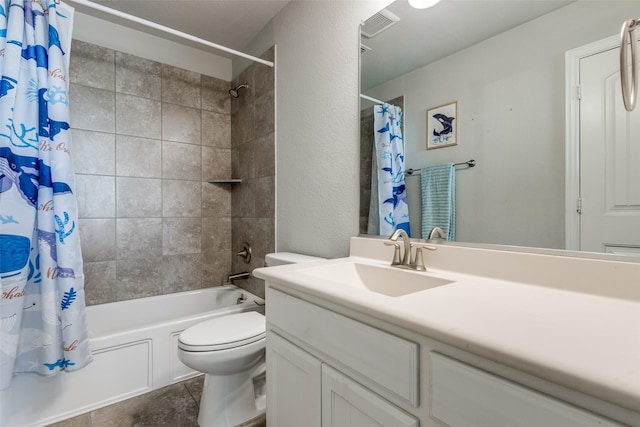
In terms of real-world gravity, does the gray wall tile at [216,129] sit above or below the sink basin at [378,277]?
above

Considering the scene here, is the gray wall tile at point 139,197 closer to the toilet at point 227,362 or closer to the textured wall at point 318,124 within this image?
the textured wall at point 318,124

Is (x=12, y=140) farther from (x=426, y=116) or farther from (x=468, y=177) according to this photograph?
(x=468, y=177)

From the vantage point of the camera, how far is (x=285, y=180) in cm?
191

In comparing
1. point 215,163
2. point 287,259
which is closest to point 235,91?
point 215,163

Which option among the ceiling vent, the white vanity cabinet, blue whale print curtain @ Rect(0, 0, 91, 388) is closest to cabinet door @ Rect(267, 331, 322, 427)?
the white vanity cabinet

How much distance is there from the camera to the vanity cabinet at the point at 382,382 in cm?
45

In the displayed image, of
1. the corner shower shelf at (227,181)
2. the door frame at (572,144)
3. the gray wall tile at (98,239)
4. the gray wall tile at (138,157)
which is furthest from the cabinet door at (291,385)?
the gray wall tile at (138,157)

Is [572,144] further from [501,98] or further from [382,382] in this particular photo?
[382,382]

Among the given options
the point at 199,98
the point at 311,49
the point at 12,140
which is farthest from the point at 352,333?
the point at 199,98

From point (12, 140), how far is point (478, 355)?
6.41ft

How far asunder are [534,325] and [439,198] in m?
0.66

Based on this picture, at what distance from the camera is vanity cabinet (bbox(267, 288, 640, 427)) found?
1.48 ft

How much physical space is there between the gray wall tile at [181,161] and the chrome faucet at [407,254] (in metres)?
1.91

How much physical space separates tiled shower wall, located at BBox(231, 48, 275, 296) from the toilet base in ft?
2.27
